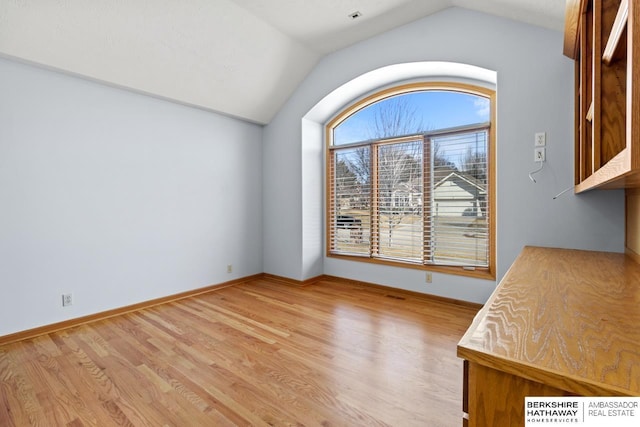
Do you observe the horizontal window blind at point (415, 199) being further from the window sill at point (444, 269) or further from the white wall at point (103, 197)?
the white wall at point (103, 197)

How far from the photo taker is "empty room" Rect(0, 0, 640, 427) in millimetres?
1147

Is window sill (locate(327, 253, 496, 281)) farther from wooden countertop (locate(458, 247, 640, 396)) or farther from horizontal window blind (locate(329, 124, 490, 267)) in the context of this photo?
wooden countertop (locate(458, 247, 640, 396))

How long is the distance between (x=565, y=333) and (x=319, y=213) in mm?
3787

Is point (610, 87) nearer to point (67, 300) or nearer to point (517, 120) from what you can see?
point (517, 120)

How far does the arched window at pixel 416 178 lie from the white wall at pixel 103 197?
1698 mm

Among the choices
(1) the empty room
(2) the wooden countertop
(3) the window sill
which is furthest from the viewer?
(3) the window sill

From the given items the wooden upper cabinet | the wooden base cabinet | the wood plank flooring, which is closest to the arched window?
the wood plank flooring

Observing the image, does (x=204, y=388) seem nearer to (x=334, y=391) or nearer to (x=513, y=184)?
(x=334, y=391)

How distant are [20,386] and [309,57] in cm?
421

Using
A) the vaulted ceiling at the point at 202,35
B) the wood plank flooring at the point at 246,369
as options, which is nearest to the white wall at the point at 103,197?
the vaulted ceiling at the point at 202,35

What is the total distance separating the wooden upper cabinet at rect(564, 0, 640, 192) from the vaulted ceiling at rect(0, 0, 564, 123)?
39.2 inches

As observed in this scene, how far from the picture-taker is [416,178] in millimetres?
3730

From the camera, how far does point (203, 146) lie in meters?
3.96

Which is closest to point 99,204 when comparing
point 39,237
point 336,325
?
point 39,237
